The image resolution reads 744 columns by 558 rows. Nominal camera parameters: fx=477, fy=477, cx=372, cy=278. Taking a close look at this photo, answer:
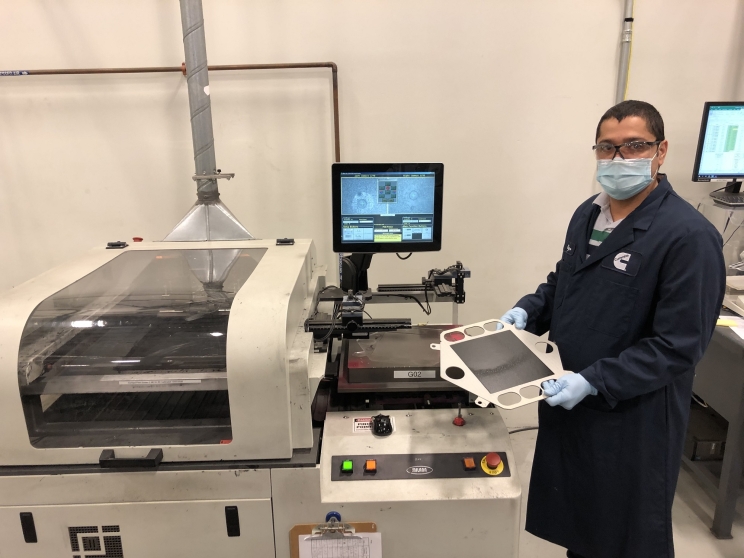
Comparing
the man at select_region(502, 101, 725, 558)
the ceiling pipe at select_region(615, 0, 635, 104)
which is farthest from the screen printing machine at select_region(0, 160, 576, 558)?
the ceiling pipe at select_region(615, 0, 635, 104)

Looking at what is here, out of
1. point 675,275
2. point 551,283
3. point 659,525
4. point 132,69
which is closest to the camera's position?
point 675,275

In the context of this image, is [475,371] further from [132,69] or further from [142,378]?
[132,69]

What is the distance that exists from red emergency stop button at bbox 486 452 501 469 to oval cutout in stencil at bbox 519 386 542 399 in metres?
0.16

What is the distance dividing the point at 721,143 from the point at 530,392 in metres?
1.72

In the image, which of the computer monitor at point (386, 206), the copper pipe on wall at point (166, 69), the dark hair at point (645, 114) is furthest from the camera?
the copper pipe on wall at point (166, 69)

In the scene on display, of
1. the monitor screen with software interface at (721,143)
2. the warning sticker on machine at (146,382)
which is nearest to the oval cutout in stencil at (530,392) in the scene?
the warning sticker on machine at (146,382)

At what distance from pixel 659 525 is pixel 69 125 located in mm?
2720

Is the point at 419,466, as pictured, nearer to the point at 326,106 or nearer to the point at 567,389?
the point at 567,389

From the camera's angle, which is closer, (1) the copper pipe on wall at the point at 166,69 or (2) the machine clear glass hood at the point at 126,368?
(2) the machine clear glass hood at the point at 126,368

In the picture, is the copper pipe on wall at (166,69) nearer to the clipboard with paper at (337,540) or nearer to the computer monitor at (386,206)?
the computer monitor at (386,206)

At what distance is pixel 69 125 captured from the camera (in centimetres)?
222

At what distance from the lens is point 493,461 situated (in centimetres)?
110

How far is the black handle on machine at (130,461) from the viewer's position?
1.06 m

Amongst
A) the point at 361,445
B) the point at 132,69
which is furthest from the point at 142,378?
the point at 132,69
